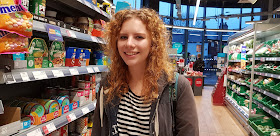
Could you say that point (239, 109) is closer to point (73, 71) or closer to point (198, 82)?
point (198, 82)

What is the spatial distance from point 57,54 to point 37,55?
0.76 ft

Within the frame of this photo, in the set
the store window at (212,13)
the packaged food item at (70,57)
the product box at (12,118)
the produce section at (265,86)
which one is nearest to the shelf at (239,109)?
the produce section at (265,86)

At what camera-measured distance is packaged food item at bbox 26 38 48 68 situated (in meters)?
1.74

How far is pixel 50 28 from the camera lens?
1.80m

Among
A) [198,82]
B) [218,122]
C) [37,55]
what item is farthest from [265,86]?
[198,82]

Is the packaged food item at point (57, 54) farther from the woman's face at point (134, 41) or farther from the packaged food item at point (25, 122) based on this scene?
the woman's face at point (134, 41)

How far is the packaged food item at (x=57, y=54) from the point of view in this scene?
1997 mm

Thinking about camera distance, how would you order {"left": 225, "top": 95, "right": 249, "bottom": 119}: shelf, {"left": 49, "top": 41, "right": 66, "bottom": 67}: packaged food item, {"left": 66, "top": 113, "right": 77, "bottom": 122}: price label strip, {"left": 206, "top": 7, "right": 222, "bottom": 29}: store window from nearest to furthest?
{"left": 49, "top": 41, "right": 66, "bottom": 67}: packaged food item → {"left": 66, "top": 113, "right": 77, "bottom": 122}: price label strip → {"left": 225, "top": 95, "right": 249, "bottom": 119}: shelf → {"left": 206, "top": 7, "right": 222, "bottom": 29}: store window

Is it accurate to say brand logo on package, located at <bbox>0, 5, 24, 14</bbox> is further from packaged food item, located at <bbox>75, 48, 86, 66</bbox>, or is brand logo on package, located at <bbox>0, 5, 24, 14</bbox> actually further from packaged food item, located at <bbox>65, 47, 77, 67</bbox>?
packaged food item, located at <bbox>75, 48, 86, 66</bbox>

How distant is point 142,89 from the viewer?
51.8 inches

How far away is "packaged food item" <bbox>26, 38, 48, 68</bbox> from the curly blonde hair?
0.74 m

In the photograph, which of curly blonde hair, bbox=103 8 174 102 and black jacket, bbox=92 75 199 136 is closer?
black jacket, bbox=92 75 199 136

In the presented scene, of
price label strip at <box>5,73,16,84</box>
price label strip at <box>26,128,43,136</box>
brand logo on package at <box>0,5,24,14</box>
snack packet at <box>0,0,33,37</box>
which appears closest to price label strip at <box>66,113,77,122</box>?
price label strip at <box>26,128,43,136</box>

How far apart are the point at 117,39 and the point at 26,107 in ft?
3.44
